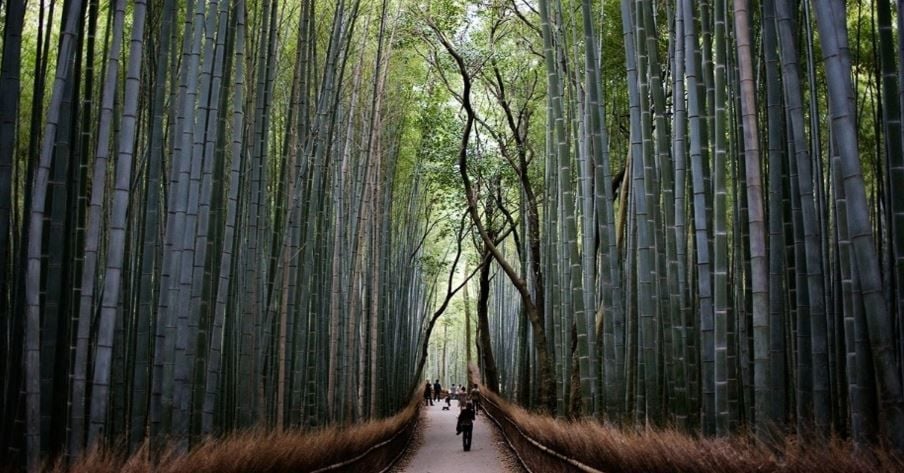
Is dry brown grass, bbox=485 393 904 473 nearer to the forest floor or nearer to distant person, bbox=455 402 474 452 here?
the forest floor

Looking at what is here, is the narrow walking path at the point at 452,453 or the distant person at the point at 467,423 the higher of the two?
the distant person at the point at 467,423

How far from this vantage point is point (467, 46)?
33.1 ft

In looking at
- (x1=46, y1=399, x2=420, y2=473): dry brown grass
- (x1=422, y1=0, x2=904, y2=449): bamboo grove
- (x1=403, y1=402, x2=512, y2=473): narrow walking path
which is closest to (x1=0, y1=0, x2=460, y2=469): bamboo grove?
(x1=46, y1=399, x2=420, y2=473): dry brown grass

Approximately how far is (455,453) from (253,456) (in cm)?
669

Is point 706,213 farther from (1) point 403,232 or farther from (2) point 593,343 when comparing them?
(1) point 403,232

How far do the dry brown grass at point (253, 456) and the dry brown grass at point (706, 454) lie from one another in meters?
1.39

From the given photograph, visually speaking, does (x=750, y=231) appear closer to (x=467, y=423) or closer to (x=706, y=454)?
(x=706, y=454)

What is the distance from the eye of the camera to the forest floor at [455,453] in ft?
27.3

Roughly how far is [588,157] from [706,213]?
226 cm

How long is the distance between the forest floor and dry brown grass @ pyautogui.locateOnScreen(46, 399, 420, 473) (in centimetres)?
180

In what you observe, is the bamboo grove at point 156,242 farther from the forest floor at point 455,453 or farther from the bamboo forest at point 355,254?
the forest floor at point 455,453

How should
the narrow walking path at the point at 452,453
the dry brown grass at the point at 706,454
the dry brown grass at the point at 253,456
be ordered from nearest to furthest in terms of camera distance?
the dry brown grass at the point at 706,454 < the dry brown grass at the point at 253,456 < the narrow walking path at the point at 452,453

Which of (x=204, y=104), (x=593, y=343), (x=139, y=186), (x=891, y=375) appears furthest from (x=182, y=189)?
(x=593, y=343)

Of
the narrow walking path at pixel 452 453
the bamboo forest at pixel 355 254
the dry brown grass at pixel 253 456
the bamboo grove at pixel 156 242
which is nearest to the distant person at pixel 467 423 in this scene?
the narrow walking path at pixel 452 453
